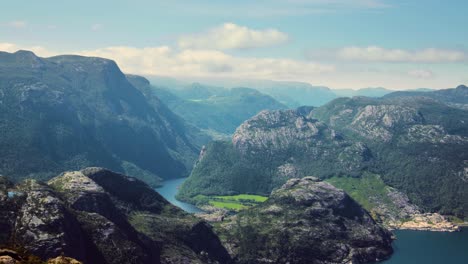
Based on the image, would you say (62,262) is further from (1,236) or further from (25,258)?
(1,236)

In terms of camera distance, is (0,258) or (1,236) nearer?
(0,258)

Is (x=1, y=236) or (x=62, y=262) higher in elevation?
(x=62, y=262)

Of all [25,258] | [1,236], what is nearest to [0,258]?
[25,258]

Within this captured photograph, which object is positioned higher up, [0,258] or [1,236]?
[0,258]

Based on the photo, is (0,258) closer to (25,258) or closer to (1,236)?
(25,258)

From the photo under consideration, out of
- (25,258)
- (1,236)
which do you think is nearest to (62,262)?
(25,258)

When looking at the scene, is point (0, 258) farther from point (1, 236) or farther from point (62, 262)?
point (1, 236)
